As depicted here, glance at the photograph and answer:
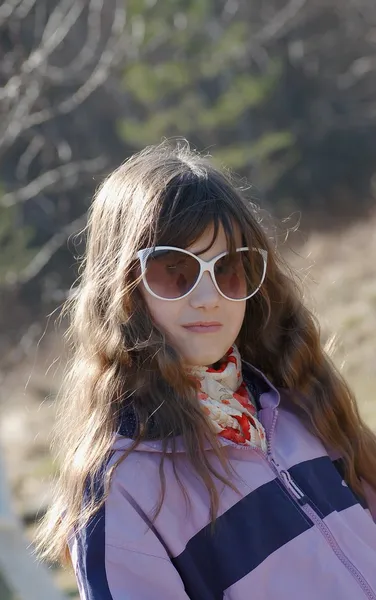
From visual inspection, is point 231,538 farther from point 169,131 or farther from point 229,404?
point 169,131

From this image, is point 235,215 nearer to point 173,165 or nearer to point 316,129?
point 173,165

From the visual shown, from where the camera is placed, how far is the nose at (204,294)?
4.50ft

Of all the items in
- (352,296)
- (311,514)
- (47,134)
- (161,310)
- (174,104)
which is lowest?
(352,296)

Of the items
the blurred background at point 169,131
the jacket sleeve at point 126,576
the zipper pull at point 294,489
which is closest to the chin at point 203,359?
the zipper pull at point 294,489

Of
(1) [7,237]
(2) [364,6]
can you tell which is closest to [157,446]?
(1) [7,237]

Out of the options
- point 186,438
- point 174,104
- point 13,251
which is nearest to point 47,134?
point 174,104

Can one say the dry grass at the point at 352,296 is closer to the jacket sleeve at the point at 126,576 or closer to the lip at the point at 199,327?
the lip at the point at 199,327

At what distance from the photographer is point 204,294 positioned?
1375mm

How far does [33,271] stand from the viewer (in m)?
5.79

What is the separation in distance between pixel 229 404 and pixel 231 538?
25 centimetres

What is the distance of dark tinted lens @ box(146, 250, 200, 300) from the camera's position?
1.36 metres

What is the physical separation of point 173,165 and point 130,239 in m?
0.18

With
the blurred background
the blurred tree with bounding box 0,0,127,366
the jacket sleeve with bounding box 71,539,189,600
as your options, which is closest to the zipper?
the jacket sleeve with bounding box 71,539,189,600

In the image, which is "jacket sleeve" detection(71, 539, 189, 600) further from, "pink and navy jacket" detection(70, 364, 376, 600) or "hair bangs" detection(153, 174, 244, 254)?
"hair bangs" detection(153, 174, 244, 254)
